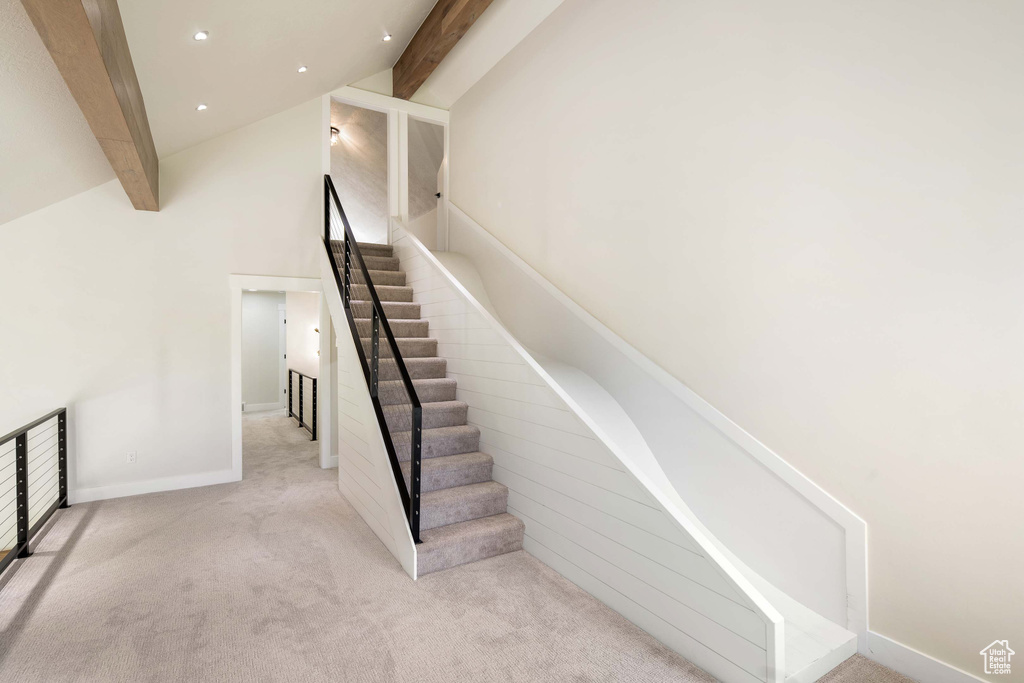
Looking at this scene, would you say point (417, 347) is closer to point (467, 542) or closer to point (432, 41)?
point (467, 542)

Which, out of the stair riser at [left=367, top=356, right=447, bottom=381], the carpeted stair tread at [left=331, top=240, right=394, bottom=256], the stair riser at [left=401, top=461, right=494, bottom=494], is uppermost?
the carpeted stair tread at [left=331, top=240, right=394, bottom=256]

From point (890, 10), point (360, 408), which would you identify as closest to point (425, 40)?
point (360, 408)

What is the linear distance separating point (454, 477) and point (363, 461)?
853 millimetres

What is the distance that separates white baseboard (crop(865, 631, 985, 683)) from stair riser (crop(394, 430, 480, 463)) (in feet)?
8.37

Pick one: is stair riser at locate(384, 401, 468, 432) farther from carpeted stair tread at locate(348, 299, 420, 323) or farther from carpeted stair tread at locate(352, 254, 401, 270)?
carpeted stair tread at locate(352, 254, 401, 270)

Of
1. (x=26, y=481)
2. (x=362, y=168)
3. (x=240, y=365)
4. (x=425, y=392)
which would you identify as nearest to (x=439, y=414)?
(x=425, y=392)

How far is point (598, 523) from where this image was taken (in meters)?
2.77

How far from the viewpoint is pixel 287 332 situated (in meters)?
9.36

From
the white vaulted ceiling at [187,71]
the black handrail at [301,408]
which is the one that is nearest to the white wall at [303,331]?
the black handrail at [301,408]

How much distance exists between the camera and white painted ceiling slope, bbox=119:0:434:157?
116 inches

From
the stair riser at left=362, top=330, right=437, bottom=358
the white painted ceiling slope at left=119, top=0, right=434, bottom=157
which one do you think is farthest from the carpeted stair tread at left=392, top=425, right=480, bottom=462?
the white painted ceiling slope at left=119, top=0, right=434, bottom=157

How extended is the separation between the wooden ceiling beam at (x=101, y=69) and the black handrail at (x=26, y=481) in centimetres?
188

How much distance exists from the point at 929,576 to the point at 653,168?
2751 mm

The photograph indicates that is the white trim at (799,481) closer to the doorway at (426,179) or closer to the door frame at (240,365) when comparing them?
the door frame at (240,365)
